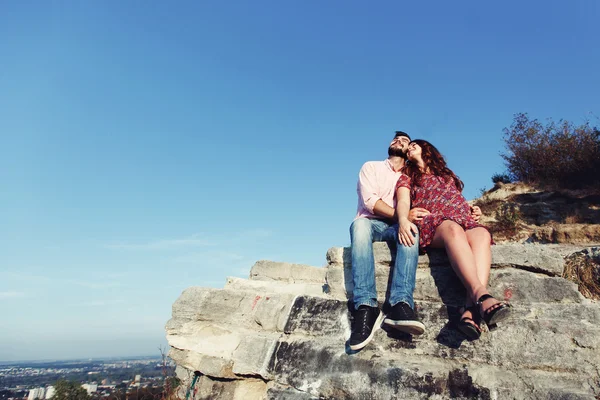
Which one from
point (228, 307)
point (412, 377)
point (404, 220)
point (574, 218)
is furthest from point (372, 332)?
point (574, 218)

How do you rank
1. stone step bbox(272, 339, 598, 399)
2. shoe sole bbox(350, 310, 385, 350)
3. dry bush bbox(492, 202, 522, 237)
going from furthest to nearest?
dry bush bbox(492, 202, 522, 237)
shoe sole bbox(350, 310, 385, 350)
stone step bbox(272, 339, 598, 399)

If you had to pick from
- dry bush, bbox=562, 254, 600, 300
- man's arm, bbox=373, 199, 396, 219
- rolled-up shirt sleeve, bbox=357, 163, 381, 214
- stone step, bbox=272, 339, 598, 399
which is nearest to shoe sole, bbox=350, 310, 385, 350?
stone step, bbox=272, 339, 598, 399

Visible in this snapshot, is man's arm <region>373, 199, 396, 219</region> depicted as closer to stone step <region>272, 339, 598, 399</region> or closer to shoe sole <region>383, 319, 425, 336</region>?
shoe sole <region>383, 319, 425, 336</region>

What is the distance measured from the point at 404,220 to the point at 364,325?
99cm

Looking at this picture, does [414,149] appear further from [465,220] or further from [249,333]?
[249,333]

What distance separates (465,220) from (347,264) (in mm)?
1223

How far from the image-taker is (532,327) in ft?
8.02

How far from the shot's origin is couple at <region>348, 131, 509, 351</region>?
104 inches

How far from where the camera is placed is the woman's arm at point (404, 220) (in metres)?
3.09

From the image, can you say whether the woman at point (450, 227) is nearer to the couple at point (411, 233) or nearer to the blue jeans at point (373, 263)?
the couple at point (411, 233)

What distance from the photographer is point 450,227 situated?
9.79 feet

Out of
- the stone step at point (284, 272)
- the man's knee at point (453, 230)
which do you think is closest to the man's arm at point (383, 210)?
the man's knee at point (453, 230)

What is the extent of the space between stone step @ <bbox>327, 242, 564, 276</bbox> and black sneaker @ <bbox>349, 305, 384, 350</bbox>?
1.97 ft

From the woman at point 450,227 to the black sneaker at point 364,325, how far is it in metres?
0.66
